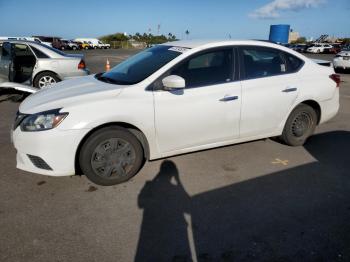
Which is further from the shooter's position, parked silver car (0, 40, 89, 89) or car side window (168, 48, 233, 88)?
parked silver car (0, 40, 89, 89)

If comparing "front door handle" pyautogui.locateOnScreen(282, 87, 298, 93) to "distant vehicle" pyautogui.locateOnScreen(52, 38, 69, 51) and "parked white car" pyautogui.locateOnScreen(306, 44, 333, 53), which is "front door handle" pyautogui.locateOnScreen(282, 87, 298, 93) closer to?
"parked white car" pyautogui.locateOnScreen(306, 44, 333, 53)

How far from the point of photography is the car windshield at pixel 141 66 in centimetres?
398

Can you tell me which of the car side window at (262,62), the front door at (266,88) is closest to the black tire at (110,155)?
the front door at (266,88)

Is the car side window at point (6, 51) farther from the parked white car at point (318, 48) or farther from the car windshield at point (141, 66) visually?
the parked white car at point (318, 48)

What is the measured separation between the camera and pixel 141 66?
429 centimetres

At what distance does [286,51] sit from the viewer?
4.75 meters

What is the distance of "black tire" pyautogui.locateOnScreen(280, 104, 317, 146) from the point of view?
4840 millimetres

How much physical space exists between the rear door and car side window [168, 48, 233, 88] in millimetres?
5939

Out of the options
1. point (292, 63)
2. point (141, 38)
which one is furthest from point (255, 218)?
point (141, 38)

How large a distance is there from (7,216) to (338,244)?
3099mm

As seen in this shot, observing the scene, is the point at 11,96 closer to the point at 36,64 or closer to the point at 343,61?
the point at 36,64

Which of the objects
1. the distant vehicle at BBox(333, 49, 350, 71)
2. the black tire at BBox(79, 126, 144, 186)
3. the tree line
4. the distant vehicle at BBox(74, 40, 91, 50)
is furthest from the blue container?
the tree line

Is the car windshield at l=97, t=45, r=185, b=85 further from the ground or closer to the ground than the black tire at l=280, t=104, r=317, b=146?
further from the ground

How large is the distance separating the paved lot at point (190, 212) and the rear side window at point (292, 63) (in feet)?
4.26
